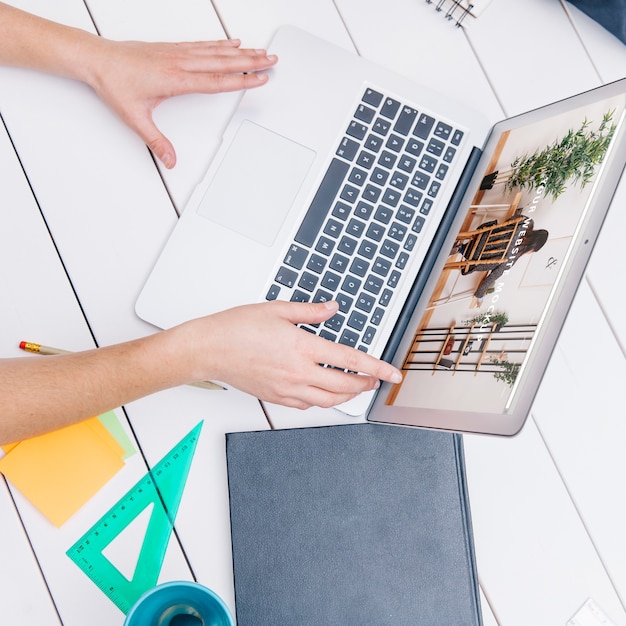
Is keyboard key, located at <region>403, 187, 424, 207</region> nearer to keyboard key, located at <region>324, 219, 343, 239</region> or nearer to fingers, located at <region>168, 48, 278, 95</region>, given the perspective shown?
keyboard key, located at <region>324, 219, 343, 239</region>

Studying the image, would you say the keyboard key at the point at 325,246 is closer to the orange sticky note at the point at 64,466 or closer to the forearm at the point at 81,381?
the forearm at the point at 81,381

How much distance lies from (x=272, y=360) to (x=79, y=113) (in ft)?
1.38

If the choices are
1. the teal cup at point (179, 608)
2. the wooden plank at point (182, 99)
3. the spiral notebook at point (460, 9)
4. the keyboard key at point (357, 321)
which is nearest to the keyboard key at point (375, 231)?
the keyboard key at point (357, 321)

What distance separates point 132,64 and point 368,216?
0.36 meters

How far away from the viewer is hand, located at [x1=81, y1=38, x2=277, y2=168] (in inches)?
31.0

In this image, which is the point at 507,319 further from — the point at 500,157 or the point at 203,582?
the point at 203,582

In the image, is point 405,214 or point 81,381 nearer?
point 81,381

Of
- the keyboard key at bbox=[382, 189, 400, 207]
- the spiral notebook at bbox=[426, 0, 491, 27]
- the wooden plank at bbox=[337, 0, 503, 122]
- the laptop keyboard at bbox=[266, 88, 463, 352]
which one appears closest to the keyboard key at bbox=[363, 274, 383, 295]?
the laptop keyboard at bbox=[266, 88, 463, 352]

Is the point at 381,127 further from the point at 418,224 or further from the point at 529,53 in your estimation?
the point at 529,53

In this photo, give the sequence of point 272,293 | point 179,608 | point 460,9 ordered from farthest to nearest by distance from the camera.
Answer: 1. point 460,9
2. point 272,293
3. point 179,608

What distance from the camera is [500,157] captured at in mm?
800

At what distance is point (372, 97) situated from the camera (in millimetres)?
827

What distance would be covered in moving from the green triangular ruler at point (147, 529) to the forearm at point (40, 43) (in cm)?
50

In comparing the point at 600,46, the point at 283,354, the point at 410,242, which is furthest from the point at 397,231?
the point at 600,46
